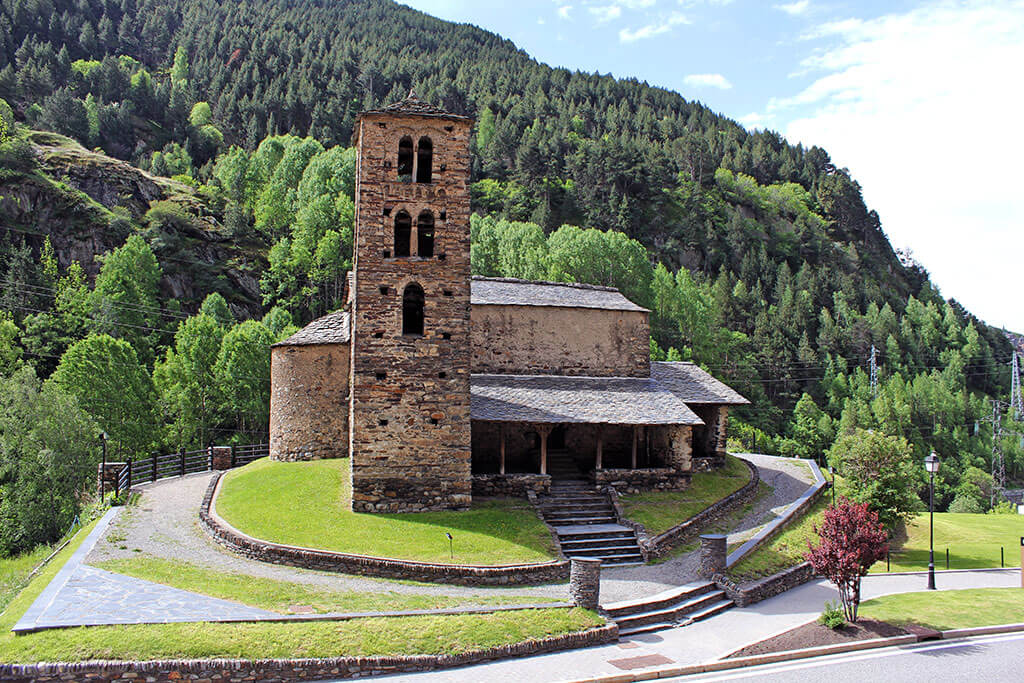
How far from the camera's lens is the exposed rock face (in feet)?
233

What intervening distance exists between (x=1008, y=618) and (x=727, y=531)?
8742mm

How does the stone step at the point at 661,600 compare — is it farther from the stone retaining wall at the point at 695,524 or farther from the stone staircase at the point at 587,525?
the stone staircase at the point at 587,525

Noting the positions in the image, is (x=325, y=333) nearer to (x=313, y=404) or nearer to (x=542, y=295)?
(x=313, y=404)

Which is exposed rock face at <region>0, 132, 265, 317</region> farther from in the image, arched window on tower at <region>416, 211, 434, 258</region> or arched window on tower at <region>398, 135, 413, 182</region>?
arched window on tower at <region>416, 211, 434, 258</region>

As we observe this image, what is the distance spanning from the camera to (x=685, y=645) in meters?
16.7

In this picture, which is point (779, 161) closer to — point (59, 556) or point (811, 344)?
point (811, 344)

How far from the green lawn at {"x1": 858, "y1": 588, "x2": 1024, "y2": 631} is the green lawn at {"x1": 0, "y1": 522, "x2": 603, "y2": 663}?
854 cm

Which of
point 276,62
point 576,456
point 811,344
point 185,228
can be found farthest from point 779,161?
point 576,456

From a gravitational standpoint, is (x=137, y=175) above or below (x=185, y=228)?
above

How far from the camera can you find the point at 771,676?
14.8 metres

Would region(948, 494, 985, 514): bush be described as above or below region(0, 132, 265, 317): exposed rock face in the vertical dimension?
below

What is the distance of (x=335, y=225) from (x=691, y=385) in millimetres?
50153

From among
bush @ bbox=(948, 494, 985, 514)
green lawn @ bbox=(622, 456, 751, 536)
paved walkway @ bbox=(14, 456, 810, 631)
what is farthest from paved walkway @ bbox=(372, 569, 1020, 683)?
bush @ bbox=(948, 494, 985, 514)

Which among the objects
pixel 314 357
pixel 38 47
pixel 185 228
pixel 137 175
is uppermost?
pixel 38 47
